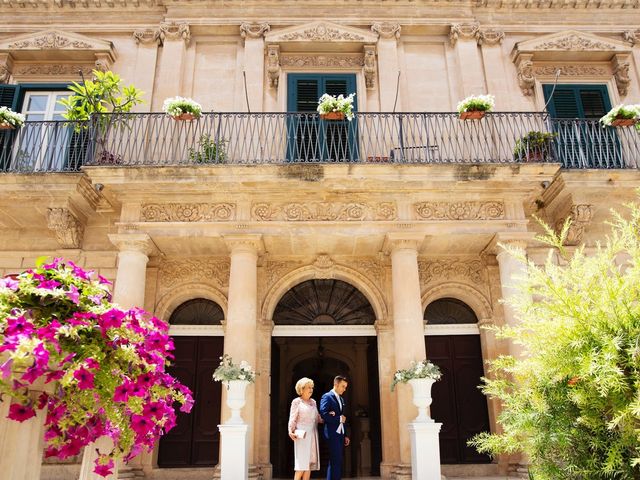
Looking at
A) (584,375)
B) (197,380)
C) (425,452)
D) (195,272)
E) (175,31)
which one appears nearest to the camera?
(584,375)

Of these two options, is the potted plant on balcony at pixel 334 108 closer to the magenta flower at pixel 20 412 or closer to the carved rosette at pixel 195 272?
the carved rosette at pixel 195 272

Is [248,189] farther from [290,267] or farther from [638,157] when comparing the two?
[638,157]

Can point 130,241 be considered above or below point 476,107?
below

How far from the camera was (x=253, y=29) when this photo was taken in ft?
39.3

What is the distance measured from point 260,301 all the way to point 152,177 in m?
3.20

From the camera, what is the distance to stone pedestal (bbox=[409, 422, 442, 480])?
7539 millimetres

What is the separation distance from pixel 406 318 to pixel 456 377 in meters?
2.54

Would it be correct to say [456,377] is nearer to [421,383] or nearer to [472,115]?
[421,383]

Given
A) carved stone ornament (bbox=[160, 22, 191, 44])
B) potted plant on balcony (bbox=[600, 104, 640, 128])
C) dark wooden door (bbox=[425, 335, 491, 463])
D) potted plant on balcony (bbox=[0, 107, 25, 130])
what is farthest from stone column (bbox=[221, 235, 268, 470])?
potted plant on balcony (bbox=[600, 104, 640, 128])

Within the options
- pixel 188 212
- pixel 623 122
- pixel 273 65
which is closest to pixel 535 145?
pixel 623 122

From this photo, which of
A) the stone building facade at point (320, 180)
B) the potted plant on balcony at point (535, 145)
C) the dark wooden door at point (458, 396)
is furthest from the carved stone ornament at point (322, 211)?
the dark wooden door at point (458, 396)

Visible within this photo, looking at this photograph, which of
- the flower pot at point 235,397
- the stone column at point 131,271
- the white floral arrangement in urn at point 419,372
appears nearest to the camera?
the flower pot at point 235,397

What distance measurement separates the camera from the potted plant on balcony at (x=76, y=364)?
7.64ft

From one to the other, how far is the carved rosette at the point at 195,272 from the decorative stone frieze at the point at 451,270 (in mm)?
4032
